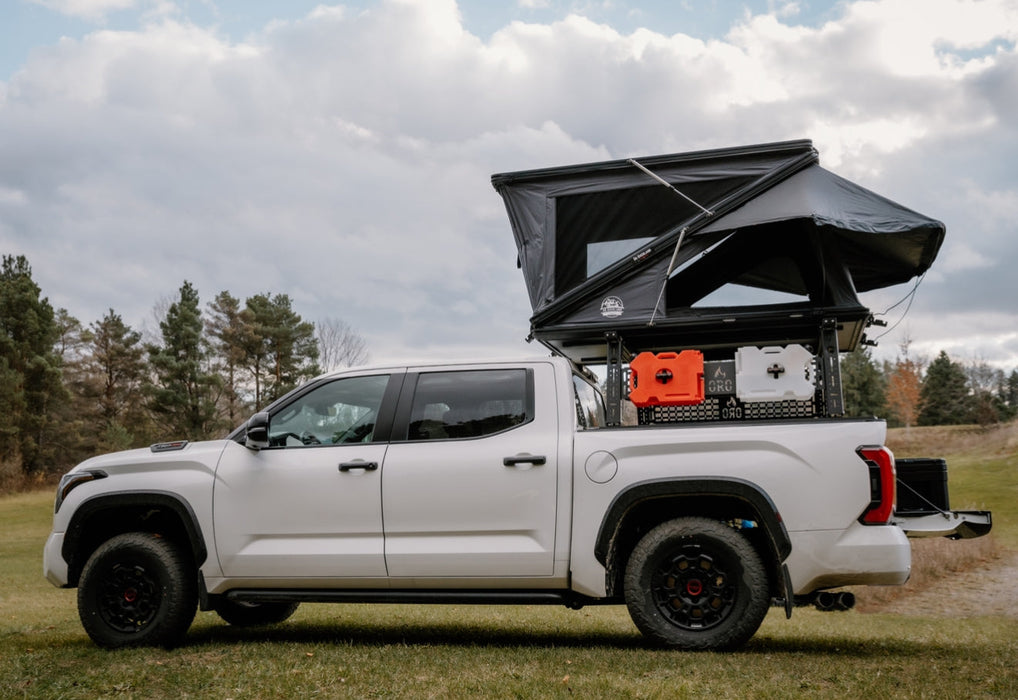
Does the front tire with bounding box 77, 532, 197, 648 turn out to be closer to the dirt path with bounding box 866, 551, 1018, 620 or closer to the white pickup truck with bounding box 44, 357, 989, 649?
the white pickup truck with bounding box 44, 357, 989, 649

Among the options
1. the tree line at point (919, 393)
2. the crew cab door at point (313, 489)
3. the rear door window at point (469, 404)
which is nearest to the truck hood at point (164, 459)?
the crew cab door at point (313, 489)

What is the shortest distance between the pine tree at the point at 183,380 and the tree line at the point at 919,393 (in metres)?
43.1

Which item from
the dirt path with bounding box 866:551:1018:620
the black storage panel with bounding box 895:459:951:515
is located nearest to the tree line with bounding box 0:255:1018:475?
the dirt path with bounding box 866:551:1018:620

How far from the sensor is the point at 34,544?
2995 cm

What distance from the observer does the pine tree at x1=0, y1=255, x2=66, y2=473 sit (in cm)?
4697

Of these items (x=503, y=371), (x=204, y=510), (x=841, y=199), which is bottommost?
(x=204, y=510)

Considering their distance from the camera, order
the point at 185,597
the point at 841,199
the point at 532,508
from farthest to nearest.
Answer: the point at 841,199 < the point at 185,597 < the point at 532,508

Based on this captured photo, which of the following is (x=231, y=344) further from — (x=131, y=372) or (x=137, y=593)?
(x=137, y=593)

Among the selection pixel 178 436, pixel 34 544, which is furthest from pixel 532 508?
pixel 178 436

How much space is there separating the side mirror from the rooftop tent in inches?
88.1

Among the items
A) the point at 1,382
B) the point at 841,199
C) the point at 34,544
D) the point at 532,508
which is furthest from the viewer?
the point at 1,382

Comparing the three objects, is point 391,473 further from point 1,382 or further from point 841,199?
point 1,382

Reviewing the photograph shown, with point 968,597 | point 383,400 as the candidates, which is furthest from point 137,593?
point 968,597

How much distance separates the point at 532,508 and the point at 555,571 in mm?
416
